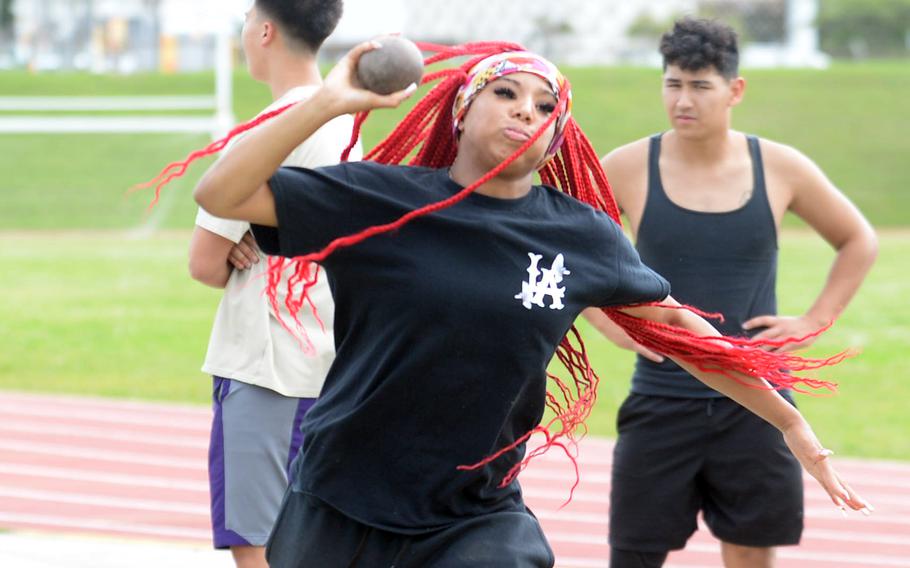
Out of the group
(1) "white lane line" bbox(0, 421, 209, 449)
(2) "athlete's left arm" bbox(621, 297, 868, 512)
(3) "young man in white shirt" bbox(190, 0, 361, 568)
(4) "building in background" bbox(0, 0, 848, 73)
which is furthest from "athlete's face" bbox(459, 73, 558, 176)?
(4) "building in background" bbox(0, 0, 848, 73)

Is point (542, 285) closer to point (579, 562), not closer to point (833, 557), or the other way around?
point (579, 562)

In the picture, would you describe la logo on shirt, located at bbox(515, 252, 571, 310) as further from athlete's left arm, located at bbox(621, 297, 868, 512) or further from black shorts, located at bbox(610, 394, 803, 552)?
black shorts, located at bbox(610, 394, 803, 552)

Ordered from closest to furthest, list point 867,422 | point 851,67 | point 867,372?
point 867,422 < point 867,372 < point 851,67

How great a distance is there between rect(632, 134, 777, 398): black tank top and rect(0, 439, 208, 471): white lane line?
12.6ft

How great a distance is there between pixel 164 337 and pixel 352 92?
30.3 ft

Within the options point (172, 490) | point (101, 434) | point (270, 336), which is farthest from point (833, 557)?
point (101, 434)

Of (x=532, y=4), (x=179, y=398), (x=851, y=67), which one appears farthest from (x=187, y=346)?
(x=532, y=4)

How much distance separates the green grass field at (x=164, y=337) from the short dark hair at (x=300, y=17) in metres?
5.17

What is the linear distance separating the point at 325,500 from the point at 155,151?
87.1 feet

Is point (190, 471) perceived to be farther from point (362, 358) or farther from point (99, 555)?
point (362, 358)

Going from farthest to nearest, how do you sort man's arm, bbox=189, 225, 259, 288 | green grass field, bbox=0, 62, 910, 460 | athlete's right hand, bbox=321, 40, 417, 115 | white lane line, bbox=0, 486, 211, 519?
1. green grass field, bbox=0, 62, 910, 460
2. white lane line, bbox=0, 486, 211, 519
3. man's arm, bbox=189, 225, 259, 288
4. athlete's right hand, bbox=321, 40, 417, 115

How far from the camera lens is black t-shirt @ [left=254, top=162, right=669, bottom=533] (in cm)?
273

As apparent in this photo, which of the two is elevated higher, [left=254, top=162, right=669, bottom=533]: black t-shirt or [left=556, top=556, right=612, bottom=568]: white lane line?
[left=254, top=162, right=669, bottom=533]: black t-shirt

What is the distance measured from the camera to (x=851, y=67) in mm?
35031
